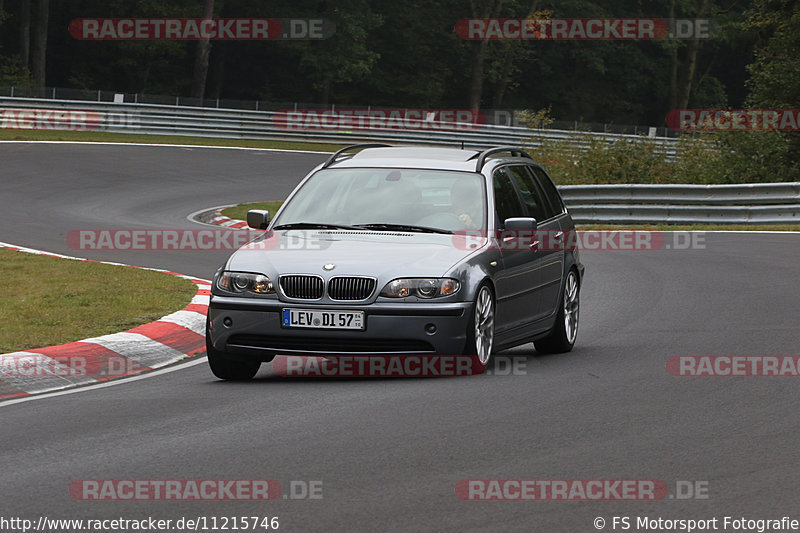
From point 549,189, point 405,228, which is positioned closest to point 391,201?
point 405,228

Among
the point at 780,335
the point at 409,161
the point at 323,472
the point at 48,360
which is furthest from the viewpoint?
the point at 780,335

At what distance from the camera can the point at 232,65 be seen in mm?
68125

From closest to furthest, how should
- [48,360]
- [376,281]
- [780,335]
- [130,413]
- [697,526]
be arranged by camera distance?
[697,526] < [130,413] < [376,281] < [48,360] < [780,335]

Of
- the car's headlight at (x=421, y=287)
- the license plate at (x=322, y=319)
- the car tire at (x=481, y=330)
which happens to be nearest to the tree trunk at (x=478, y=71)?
the car tire at (x=481, y=330)

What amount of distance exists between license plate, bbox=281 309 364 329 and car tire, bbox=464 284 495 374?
773 mm

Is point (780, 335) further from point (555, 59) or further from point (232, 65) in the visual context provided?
point (555, 59)

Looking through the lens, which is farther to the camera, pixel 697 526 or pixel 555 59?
pixel 555 59

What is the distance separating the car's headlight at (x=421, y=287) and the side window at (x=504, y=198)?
127cm

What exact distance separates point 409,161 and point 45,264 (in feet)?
21.3

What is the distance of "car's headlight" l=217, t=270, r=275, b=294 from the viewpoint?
9.02 m

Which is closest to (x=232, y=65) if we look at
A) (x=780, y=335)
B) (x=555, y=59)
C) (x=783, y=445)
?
(x=555, y=59)

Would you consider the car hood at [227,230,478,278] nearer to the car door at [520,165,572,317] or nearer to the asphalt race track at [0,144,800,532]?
the asphalt race track at [0,144,800,532]

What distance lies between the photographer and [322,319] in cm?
887

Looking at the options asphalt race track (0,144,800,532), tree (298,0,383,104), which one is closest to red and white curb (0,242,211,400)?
asphalt race track (0,144,800,532)
